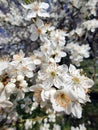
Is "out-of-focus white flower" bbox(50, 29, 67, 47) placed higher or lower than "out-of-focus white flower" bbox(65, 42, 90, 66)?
higher

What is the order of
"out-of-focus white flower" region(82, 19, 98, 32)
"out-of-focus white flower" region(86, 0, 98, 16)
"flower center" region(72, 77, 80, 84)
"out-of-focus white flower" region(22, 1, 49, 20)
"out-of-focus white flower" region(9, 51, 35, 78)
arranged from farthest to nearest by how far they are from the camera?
"out-of-focus white flower" region(82, 19, 98, 32) < "out-of-focus white flower" region(86, 0, 98, 16) < "out-of-focus white flower" region(22, 1, 49, 20) < "out-of-focus white flower" region(9, 51, 35, 78) < "flower center" region(72, 77, 80, 84)

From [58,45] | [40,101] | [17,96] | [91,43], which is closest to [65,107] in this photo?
[40,101]

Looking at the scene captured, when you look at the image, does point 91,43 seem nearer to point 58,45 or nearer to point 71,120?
point 71,120

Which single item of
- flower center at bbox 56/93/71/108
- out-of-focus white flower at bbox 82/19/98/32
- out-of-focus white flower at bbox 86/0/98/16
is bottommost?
out-of-focus white flower at bbox 82/19/98/32

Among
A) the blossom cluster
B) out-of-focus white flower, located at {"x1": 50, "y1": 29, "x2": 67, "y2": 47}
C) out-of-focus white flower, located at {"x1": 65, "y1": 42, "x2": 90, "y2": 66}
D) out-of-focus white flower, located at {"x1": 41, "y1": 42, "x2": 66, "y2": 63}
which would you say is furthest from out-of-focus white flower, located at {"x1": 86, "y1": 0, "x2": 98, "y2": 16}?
out-of-focus white flower, located at {"x1": 41, "y1": 42, "x2": 66, "y2": 63}

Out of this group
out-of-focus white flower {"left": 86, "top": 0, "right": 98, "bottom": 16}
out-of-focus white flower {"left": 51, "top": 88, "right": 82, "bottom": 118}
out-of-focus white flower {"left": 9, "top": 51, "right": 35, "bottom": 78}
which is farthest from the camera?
out-of-focus white flower {"left": 86, "top": 0, "right": 98, "bottom": 16}

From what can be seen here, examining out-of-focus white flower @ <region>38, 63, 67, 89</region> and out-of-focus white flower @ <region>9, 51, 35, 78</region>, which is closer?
out-of-focus white flower @ <region>38, 63, 67, 89</region>

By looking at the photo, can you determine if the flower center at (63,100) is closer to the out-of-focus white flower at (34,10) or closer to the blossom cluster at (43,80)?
the blossom cluster at (43,80)

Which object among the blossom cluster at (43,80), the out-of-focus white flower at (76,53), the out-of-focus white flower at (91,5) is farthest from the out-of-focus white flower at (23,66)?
the out-of-focus white flower at (91,5)

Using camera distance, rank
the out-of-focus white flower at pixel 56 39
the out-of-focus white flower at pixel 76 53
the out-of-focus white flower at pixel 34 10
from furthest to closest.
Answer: the out-of-focus white flower at pixel 76 53 < the out-of-focus white flower at pixel 56 39 < the out-of-focus white flower at pixel 34 10

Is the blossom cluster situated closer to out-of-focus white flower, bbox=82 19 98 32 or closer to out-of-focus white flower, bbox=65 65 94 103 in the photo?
out-of-focus white flower, bbox=65 65 94 103
